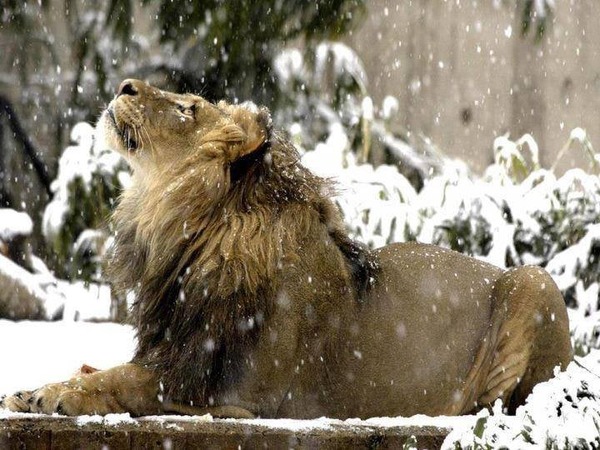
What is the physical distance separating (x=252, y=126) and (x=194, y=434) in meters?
1.14

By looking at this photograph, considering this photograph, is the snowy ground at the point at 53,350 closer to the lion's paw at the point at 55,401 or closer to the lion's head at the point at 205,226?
the lion's head at the point at 205,226

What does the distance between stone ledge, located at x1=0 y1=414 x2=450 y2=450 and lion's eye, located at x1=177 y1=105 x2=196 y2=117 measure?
115 cm

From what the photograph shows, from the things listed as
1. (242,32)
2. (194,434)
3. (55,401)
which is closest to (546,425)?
(194,434)

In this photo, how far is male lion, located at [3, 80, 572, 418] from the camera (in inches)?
→ 120

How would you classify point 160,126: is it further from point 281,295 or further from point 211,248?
point 281,295

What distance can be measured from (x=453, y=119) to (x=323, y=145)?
283 cm

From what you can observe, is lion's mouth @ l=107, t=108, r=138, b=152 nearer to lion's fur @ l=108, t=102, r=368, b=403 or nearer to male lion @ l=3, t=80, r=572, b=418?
male lion @ l=3, t=80, r=572, b=418

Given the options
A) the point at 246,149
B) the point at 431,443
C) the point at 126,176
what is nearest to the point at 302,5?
the point at 126,176

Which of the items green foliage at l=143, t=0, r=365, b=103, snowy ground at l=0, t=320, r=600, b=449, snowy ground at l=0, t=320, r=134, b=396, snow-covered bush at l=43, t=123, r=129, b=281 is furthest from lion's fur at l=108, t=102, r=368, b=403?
green foliage at l=143, t=0, r=365, b=103

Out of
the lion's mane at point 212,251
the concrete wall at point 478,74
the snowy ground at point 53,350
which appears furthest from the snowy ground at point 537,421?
the concrete wall at point 478,74

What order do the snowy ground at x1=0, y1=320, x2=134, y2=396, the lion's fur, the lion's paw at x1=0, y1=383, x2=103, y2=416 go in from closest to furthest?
the lion's paw at x1=0, y1=383, x2=103, y2=416
the lion's fur
the snowy ground at x1=0, y1=320, x2=134, y2=396

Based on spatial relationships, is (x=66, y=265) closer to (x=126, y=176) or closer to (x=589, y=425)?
(x=126, y=176)

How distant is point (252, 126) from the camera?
3348 mm

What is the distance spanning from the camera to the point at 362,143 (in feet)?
25.1
